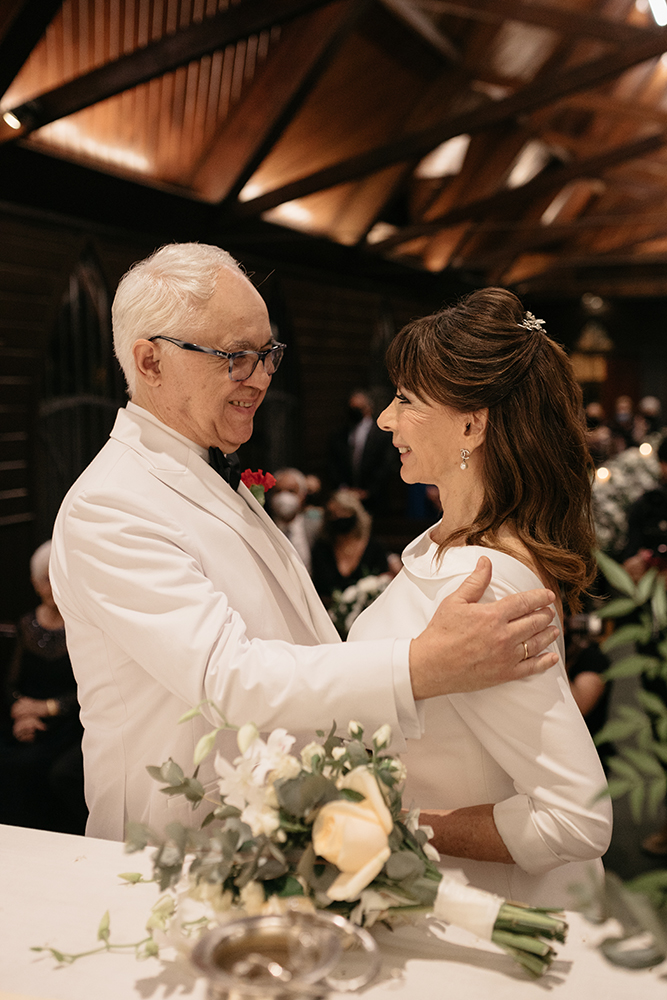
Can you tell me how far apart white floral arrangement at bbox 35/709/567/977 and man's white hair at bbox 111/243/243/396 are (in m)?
1.03

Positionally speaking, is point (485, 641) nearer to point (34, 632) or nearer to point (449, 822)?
point (449, 822)

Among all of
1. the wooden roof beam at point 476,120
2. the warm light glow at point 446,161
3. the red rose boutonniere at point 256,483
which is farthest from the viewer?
the warm light glow at point 446,161

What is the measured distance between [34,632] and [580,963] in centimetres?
342

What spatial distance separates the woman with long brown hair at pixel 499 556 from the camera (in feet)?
4.87

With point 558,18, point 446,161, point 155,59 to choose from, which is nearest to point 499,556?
point 155,59

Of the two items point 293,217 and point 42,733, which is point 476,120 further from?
point 42,733

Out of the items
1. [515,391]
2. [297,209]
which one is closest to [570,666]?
[515,391]

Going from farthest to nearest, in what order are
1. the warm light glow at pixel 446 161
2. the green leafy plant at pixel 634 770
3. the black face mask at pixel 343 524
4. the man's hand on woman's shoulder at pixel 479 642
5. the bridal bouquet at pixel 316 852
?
1. the warm light glow at pixel 446 161
2. the black face mask at pixel 343 524
3. the man's hand on woman's shoulder at pixel 479 642
4. the bridal bouquet at pixel 316 852
5. the green leafy plant at pixel 634 770

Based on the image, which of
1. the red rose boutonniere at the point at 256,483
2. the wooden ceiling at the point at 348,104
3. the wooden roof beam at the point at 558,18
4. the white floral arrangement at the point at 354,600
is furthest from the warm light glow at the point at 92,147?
the red rose boutonniere at the point at 256,483

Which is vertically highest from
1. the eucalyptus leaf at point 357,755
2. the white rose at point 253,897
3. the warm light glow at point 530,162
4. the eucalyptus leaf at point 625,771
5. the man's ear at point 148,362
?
the warm light glow at point 530,162

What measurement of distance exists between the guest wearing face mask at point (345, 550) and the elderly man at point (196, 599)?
3.57 meters

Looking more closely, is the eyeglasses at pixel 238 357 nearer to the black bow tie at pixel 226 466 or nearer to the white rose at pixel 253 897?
the black bow tie at pixel 226 466

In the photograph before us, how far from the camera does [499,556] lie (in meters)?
1.62

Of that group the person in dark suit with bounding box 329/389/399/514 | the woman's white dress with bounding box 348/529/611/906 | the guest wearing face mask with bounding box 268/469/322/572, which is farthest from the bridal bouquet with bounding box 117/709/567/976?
the person in dark suit with bounding box 329/389/399/514
